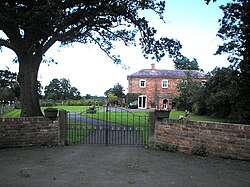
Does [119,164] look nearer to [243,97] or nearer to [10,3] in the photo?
[10,3]

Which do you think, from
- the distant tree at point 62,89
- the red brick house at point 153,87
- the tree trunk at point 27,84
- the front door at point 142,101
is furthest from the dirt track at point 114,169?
the distant tree at point 62,89

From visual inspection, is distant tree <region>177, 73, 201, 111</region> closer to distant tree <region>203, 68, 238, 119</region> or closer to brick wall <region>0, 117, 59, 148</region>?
distant tree <region>203, 68, 238, 119</region>

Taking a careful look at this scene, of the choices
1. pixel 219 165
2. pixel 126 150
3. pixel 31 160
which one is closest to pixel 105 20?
pixel 126 150

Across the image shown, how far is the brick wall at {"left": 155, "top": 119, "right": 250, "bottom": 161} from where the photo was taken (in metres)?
6.86

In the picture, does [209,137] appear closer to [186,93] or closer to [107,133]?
[107,133]

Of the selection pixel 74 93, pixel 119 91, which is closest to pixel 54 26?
pixel 119 91

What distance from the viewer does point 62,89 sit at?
250 ft

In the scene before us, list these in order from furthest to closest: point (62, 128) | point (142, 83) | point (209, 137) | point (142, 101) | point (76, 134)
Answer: point (142, 83)
point (142, 101)
point (76, 134)
point (62, 128)
point (209, 137)

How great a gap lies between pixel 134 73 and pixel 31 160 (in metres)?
41.6

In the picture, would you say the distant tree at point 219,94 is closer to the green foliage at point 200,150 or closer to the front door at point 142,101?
the green foliage at point 200,150

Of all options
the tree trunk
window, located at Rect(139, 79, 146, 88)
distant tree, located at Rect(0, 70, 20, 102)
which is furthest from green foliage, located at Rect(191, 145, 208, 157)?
distant tree, located at Rect(0, 70, 20, 102)

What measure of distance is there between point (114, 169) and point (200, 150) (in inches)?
122

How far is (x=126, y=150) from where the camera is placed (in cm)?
865

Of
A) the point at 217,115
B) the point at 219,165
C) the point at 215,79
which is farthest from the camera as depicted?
the point at 217,115
